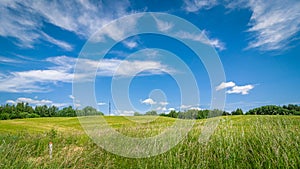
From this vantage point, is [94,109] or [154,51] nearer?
[94,109]

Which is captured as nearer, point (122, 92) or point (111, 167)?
point (111, 167)

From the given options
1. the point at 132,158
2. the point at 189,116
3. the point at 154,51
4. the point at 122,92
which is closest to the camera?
the point at 132,158

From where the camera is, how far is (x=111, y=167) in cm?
667

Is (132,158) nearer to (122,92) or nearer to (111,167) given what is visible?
(111,167)

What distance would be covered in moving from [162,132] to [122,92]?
206 cm

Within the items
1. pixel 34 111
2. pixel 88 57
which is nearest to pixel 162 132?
pixel 88 57

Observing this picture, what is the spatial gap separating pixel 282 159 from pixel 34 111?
76.3 meters

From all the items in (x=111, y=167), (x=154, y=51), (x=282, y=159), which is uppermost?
(x=154, y=51)

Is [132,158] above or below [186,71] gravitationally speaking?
below

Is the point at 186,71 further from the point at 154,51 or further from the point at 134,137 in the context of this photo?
the point at 134,137

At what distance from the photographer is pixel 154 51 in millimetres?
10383

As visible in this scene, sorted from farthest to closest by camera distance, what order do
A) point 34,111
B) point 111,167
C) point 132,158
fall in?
point 34,111, point 132,158, point 111,167

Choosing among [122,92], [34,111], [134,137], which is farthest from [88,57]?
[34,111]

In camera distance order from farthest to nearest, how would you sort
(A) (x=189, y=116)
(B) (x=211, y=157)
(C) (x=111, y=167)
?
(A) (x=189, y=116) < (C) (x=111, y=167) < (B) (x=211, y=157)
